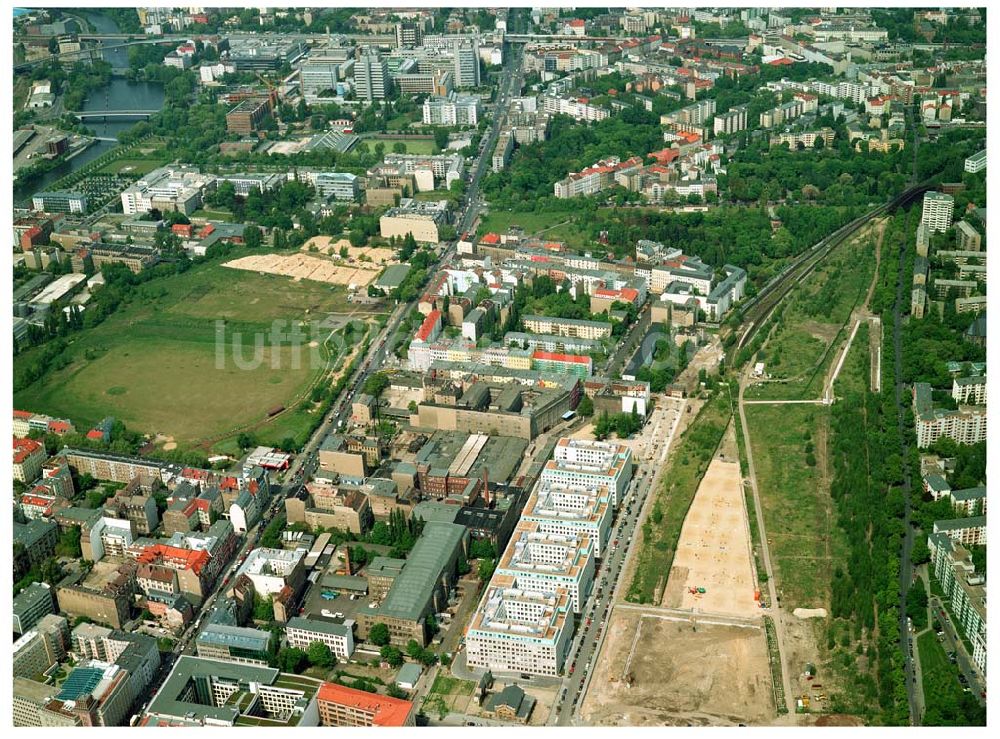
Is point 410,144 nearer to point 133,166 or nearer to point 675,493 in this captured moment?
point 133,166

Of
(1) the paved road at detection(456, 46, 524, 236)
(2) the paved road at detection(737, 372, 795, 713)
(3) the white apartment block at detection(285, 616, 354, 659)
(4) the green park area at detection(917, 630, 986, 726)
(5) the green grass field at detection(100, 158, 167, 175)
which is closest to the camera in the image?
(4) the green park area at detection(917, 630, 986, 726)

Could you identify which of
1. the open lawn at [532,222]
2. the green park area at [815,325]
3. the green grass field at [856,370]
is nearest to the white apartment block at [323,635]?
the green park area at [815,325]

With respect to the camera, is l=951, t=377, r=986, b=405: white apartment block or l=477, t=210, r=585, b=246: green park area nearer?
l=951, t=377, r=986, b=405: white apartment block

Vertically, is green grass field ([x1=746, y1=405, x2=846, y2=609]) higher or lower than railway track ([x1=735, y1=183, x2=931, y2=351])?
lower

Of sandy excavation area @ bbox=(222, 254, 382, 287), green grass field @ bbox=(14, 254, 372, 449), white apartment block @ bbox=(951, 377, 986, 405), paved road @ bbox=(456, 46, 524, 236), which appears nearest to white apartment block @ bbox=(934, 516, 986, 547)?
white apartment block @ bbox=(951, 377, 986, 405)

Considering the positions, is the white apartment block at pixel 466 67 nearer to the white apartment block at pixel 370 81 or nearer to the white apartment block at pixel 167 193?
the white apartment block at pixel 370 81

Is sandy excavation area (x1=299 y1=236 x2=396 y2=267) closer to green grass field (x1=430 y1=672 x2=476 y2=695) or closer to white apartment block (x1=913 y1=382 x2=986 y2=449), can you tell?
white apartment block (x1=913 y1=382 x2=986 y2=449)
